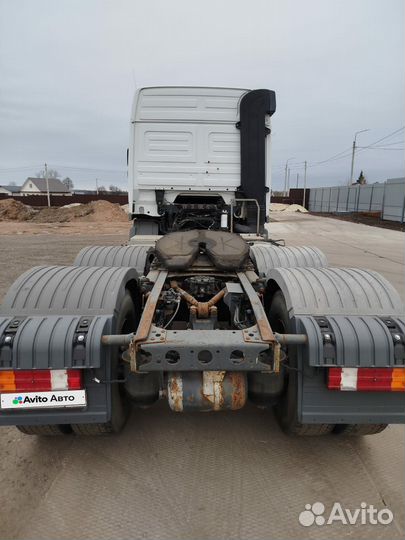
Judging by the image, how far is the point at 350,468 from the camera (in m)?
2.45

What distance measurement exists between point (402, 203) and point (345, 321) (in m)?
26.6

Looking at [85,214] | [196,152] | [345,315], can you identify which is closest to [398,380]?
[345,315]

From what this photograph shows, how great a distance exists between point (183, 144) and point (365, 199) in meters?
31.9

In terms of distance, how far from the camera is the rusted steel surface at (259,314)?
2.13m

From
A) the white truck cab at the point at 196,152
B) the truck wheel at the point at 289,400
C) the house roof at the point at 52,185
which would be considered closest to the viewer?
the truck wheel at the point at 289,400

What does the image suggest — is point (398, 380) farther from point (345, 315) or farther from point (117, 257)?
point (117, 257)

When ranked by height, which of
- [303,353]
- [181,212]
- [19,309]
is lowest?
[303,353]

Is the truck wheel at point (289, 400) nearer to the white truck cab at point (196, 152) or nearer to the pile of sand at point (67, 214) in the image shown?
the white truck cab at point (196, 152)

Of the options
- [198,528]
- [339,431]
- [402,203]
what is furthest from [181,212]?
[402,203]

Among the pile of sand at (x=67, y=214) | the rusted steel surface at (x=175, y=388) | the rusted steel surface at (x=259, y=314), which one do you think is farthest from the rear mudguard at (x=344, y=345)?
the pile of sand at (x=67, y=214)

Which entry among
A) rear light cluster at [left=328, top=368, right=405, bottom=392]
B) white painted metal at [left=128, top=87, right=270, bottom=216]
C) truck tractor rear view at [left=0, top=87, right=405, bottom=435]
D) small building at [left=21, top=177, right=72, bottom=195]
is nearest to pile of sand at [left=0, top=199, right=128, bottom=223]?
white painted metal at [left=128, top=87, right=270, bottom=216]

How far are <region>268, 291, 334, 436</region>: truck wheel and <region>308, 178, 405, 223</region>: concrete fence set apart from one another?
85.8 feet

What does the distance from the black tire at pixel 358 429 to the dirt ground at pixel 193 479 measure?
0.47 ft

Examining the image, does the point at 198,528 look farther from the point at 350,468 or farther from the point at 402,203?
the point at 402,203
